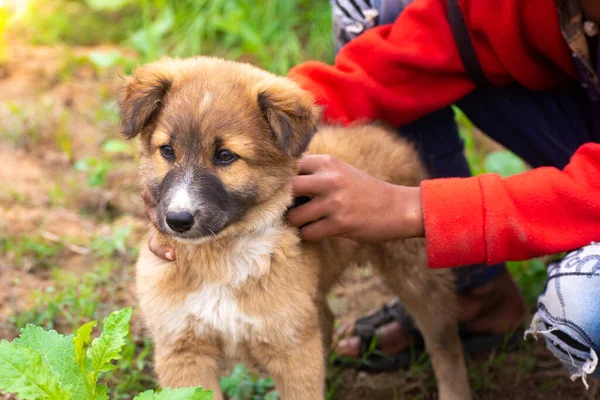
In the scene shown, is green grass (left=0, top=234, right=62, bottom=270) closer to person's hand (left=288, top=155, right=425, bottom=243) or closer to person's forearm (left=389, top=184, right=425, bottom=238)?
person's hand (left=288, top=155, right=425, bottom=243)

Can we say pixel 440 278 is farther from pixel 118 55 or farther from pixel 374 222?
pixel 118 55

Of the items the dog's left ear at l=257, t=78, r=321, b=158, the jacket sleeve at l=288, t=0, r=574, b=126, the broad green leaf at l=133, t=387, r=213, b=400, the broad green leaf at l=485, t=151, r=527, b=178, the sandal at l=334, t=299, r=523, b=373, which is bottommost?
the sandal at l=334, t=299, r=523, b=373

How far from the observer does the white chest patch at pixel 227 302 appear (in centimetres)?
248

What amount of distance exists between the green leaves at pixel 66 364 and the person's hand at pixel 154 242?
0.29 metres

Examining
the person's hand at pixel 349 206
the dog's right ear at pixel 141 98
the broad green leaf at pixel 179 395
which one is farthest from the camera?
the person's hand at pixel 349 206

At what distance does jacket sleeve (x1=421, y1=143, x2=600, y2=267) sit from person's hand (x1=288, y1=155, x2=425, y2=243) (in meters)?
0.07

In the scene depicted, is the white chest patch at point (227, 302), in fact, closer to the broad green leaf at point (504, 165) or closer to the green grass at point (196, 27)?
the broad green leaf at point (504, 165)

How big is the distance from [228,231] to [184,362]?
0.46 m

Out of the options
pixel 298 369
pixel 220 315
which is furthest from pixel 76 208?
pixel 298 369

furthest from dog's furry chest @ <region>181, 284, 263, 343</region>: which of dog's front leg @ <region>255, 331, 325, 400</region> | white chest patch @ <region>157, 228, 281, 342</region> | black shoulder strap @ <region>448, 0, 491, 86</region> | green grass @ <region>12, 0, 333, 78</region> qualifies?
green grass @ <region>12, 0, 333, 78</region>

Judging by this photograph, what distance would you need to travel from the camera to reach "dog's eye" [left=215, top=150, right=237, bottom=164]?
2.41 m

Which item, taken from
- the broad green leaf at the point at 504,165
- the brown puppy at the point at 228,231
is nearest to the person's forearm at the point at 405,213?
the brown puppy at the point at 228,231

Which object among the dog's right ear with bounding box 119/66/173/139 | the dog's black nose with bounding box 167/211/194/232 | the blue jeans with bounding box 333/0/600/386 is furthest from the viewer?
the blue jeans with bounding box 333/0/600/386

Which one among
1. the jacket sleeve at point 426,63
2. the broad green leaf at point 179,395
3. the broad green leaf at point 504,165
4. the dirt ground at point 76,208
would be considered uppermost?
the jacket sleeve at point 426,63
